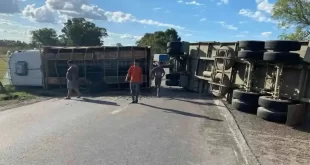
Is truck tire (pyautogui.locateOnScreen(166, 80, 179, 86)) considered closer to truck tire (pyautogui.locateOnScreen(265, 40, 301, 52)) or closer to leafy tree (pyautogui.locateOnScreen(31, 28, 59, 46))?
truck tire (pyautogui.locateOnScreen(265, 40, 301, 52))

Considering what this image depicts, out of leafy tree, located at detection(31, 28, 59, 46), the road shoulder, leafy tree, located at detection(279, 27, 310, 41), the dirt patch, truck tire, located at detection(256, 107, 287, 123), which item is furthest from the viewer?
leafy tree, located at detection(31, 28, 59, 46)

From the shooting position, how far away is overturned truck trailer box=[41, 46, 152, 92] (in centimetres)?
1734

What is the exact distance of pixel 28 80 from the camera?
1812cm

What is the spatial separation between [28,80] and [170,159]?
14421 mm

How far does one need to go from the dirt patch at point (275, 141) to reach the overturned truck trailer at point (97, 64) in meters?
8.19

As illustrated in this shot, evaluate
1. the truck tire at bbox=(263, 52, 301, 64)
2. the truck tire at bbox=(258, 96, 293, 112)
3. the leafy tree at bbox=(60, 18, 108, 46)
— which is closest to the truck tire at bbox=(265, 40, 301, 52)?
the truck tire at bbox=(263, 52, 301, 64)

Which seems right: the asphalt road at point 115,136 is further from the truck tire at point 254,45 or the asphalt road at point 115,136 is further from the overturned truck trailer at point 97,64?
the overturned truck trailer at point 97,64

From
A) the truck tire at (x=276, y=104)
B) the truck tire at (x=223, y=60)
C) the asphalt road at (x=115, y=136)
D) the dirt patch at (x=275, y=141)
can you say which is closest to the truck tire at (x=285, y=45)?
the truck tire at (x=276, y=104)

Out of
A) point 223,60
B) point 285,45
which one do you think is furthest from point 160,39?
→ point 285,45

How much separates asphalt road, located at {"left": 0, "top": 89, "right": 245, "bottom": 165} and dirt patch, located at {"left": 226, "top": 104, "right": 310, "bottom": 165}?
49 cm

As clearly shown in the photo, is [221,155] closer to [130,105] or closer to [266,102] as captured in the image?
[266,102]

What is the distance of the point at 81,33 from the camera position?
3159 inches

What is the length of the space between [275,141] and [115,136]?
3.61 metres

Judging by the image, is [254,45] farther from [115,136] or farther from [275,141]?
[115,136]
